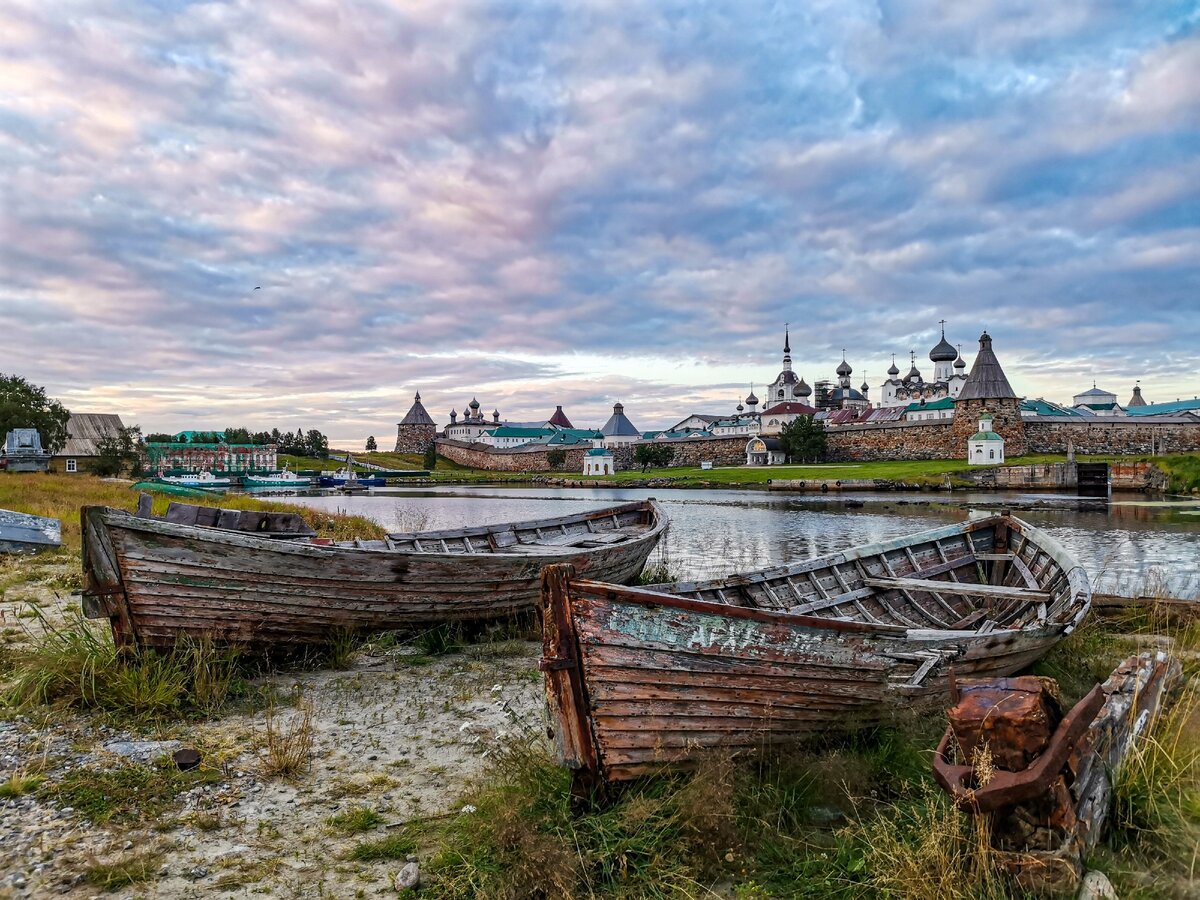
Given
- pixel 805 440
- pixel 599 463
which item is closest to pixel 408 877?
pixel 805 440

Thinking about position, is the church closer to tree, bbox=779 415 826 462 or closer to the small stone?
tree, bbox=779 415 826 462

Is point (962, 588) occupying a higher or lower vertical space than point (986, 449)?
lower

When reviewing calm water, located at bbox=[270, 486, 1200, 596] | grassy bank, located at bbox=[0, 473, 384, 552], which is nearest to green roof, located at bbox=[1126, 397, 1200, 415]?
calm water, located at bbox=[270, 486, 1200, 596]

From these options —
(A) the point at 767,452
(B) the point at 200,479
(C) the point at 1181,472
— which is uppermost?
(A) the point at 767,452

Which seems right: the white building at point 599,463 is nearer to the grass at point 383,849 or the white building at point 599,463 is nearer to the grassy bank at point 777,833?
the grassy bank at point 777,833

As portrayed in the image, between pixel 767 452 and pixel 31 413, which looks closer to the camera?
pixel 31 413

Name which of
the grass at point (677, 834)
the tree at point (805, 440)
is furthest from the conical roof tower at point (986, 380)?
the grass at point (677, 834)

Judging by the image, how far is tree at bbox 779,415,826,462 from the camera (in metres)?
91.8

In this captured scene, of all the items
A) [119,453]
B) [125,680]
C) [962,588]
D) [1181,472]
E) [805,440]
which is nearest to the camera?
[125,680]

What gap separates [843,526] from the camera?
3075cm

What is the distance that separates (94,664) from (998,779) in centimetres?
755

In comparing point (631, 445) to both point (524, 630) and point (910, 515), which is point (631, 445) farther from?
point (524, 630)

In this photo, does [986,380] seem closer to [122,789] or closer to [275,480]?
[275,480]

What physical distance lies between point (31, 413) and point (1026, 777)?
80347mm
